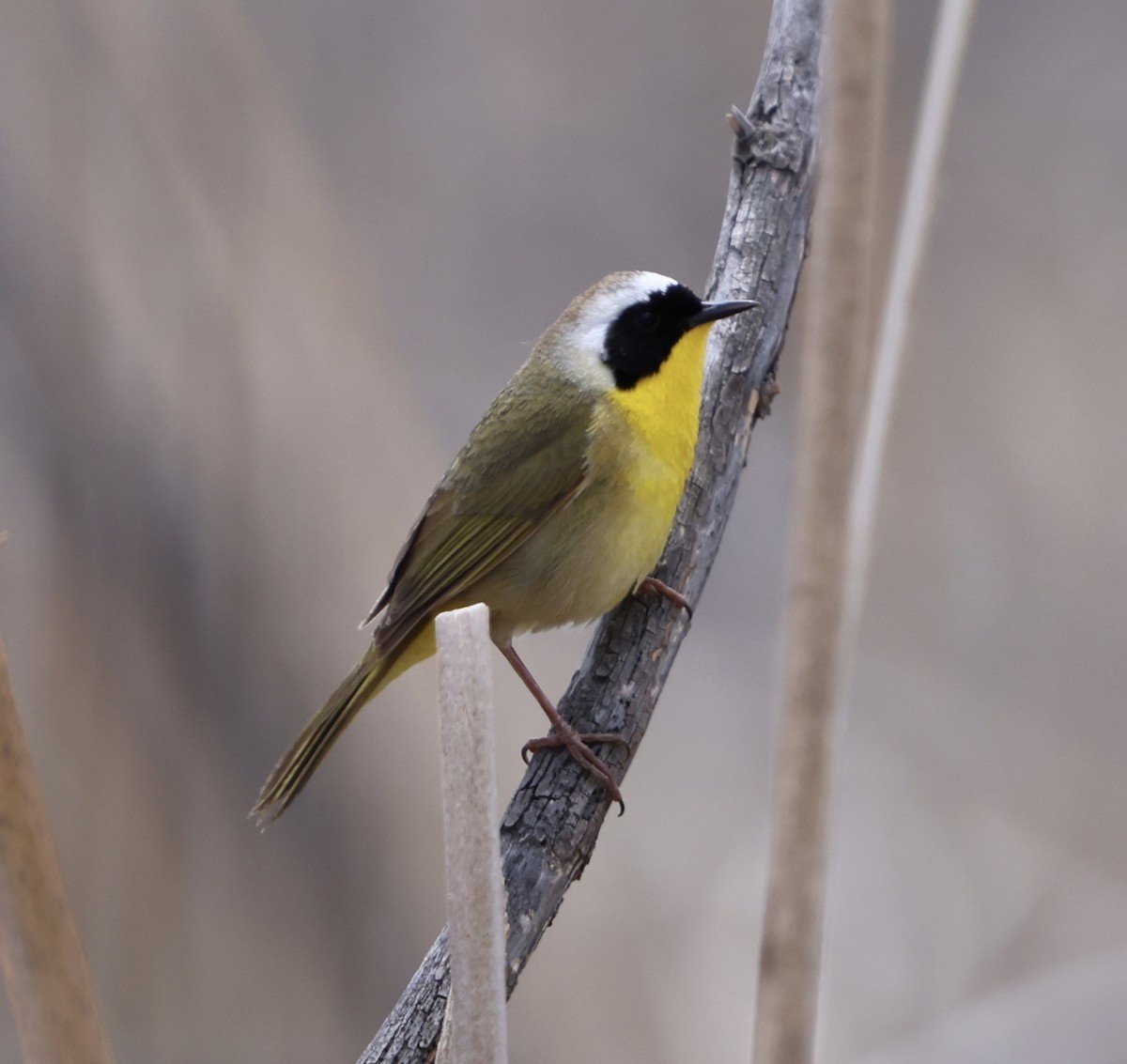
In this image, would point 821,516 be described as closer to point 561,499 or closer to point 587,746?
point 587,746

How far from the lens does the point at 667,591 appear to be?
252 cm

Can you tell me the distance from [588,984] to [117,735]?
4.51ft

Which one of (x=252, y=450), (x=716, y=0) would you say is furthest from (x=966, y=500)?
(x=252, y=450)

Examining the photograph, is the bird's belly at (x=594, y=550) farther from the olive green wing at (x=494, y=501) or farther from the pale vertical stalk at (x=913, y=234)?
the pale vertical stalk at (x=913, y=234)

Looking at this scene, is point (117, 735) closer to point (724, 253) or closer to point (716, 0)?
point (724, 253)

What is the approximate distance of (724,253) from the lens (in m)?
2.66

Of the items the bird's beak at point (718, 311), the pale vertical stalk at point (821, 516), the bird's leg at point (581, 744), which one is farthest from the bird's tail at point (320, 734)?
the pale vertical stalk at point (821, 516)

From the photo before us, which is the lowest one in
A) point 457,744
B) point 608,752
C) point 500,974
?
point 500,974

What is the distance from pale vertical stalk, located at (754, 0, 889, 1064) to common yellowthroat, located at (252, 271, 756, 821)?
106 centimetres

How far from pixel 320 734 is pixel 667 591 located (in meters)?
0.73

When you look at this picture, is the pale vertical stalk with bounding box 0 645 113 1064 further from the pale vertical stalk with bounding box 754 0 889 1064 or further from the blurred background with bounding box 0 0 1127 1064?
the blurred background with bounding box 0 0 1127 1064

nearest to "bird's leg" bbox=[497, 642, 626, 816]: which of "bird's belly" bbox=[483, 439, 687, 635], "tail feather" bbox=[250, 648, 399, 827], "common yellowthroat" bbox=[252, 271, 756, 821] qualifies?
"common yellowthroat" bbox=[252, 271, 756, 821]

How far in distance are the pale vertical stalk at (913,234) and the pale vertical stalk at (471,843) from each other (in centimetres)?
59

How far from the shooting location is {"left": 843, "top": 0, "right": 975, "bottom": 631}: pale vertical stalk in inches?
66.0
